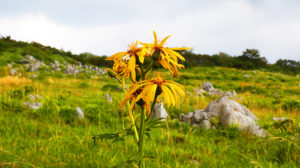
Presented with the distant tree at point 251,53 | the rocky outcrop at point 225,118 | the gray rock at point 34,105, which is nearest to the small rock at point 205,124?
the rocky outcrop at point 225,118

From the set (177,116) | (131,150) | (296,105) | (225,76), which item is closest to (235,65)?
(225,76)

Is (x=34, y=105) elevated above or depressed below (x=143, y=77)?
below

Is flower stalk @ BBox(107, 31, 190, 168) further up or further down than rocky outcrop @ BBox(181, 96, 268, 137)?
further up

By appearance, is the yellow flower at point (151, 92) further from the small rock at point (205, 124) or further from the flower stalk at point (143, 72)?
the small rock at point (205, 124)

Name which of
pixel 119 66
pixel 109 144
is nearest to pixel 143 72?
pixel 119 66

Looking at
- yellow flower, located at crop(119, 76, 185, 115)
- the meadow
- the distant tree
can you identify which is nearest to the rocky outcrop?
the meadow

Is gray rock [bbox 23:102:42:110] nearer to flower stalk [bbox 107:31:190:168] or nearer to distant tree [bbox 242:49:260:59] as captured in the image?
flower stalk [bbox 107:31:190:168]

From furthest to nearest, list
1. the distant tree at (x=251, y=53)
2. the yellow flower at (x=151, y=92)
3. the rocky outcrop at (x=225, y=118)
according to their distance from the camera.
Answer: the distant tree at (x=251, y=53) → the rocky outcrop at (x=225, y=118) → the yellow flower at (x=151, y=92)

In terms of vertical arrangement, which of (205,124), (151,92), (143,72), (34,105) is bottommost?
(205,124)

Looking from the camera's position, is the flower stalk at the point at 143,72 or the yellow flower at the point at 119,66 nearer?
the flower stalk at the point at 143,72

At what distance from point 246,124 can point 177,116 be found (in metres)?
1.89

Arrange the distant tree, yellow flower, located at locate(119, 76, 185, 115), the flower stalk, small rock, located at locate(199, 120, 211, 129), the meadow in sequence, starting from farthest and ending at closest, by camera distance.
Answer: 1. the distant tree
2. small rock, located at locate(199, 120, 211, 129)
3. the meadow
4. the flower stalk
5. yellow flower, located at locate(119, 76, 185, 115)

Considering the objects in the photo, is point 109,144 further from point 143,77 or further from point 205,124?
point 205,124

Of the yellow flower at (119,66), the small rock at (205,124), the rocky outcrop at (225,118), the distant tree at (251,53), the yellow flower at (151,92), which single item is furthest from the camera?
the distant tree at (251,53)
